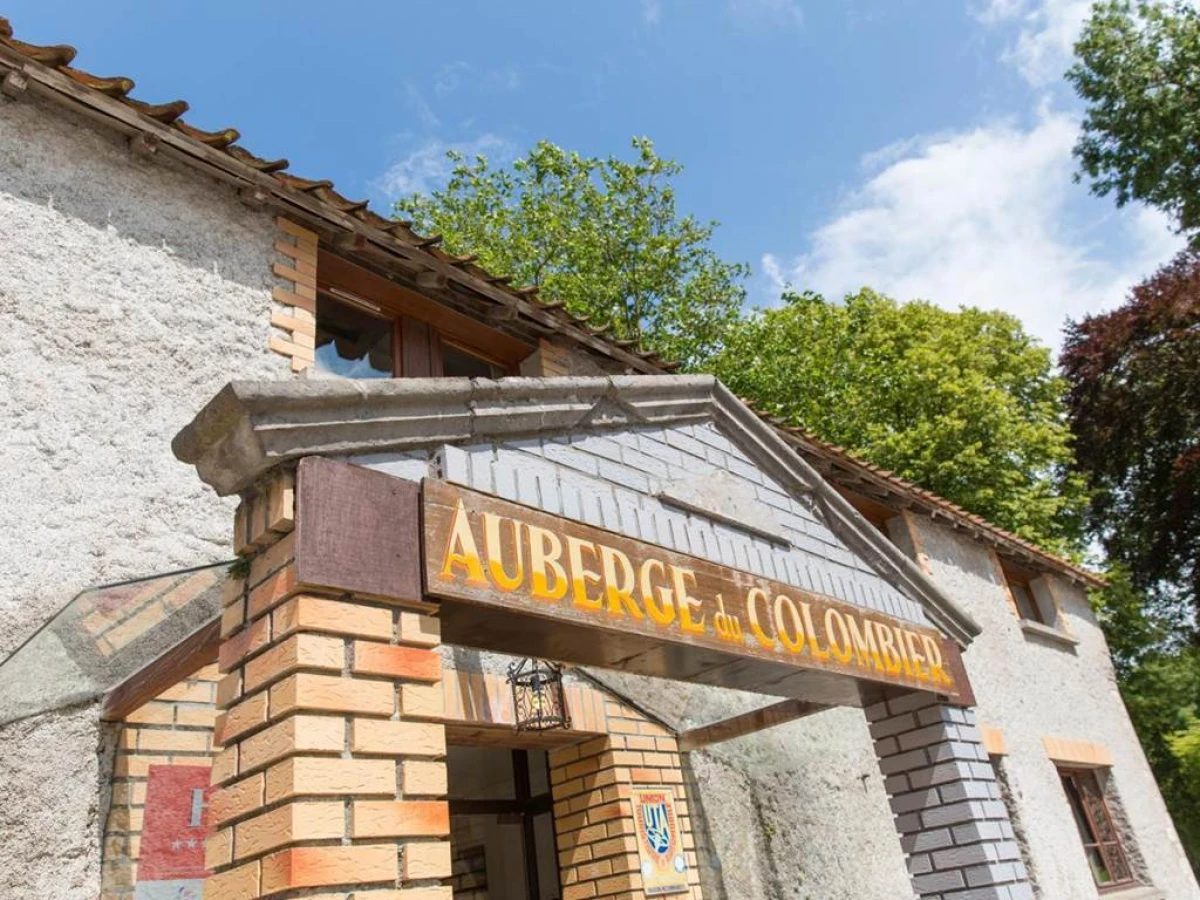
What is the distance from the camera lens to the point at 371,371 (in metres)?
6.33

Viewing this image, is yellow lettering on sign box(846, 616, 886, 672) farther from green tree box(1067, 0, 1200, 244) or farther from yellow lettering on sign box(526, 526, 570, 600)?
green tree box(1067, 0, 1200, 244)

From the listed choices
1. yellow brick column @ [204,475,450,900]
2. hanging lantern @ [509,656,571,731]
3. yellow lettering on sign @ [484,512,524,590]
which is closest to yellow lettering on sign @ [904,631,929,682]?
hanging lantern @ [509,656,571,731]

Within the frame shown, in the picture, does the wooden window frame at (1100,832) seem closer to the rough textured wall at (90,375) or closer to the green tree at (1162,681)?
the green tree at (1162,681)

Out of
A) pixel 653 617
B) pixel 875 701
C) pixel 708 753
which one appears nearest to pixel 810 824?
pixel 708 753

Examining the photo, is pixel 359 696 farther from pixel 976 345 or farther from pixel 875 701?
pixel 976 345

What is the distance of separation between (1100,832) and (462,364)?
9102 mm

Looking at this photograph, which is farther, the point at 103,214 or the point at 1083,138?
the point at 1083,138

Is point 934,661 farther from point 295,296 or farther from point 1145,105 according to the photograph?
point 1145,105

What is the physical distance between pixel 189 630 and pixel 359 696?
1.67 meters

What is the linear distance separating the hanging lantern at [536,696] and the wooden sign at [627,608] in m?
1.51

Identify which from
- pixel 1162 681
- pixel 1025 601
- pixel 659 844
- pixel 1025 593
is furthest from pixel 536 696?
pixel 1162 681

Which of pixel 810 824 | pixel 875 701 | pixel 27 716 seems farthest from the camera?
pixel 810 824

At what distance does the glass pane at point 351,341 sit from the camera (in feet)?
20.1

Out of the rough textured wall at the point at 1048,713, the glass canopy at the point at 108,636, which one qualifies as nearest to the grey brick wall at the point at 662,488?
the glass canopy at the point at 108,636
